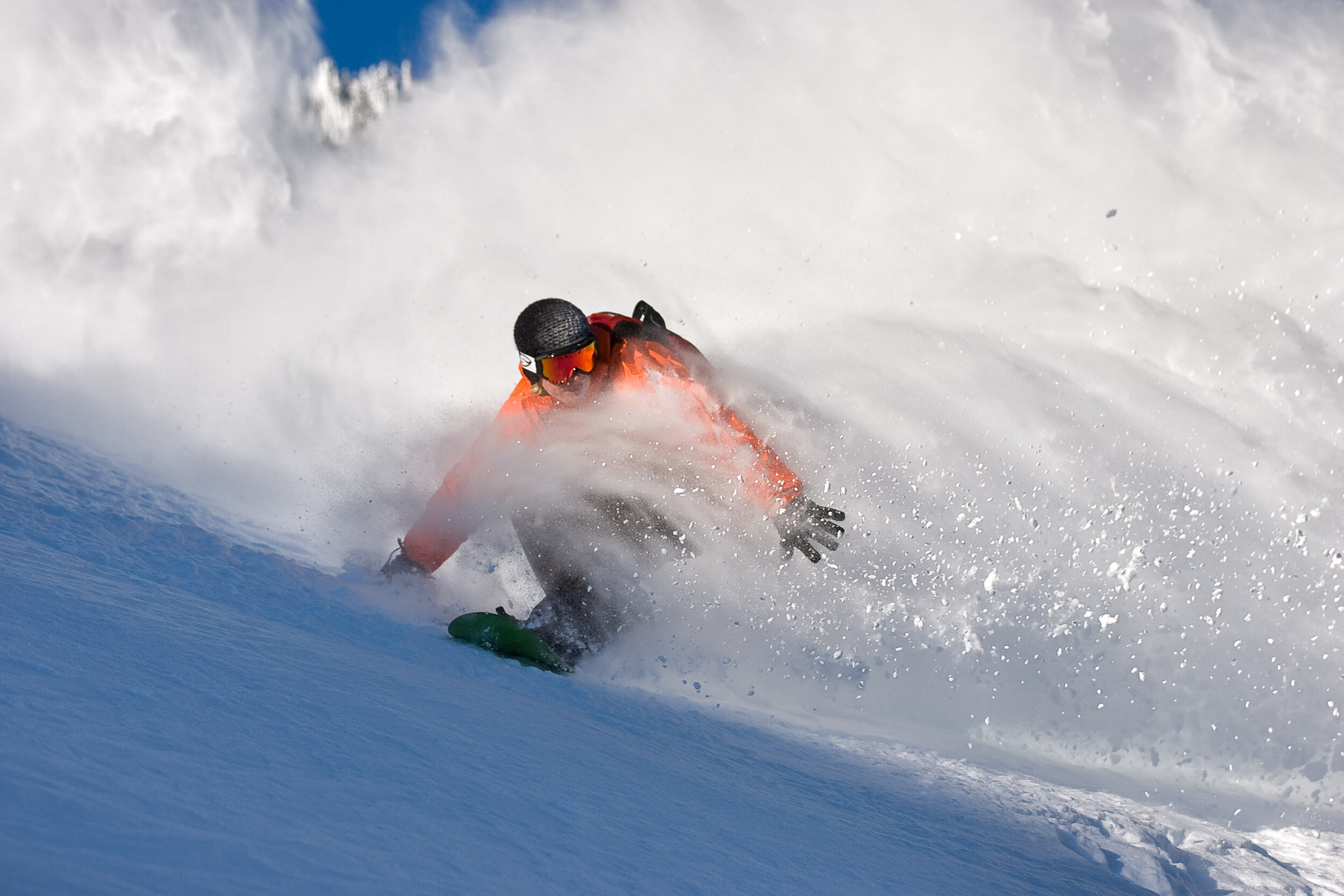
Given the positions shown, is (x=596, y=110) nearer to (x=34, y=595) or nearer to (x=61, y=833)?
(x=34, y=595)

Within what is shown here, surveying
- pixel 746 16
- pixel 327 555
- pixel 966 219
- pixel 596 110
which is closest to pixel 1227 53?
pixel 966 219

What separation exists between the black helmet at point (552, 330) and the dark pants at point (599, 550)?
0.64 meters

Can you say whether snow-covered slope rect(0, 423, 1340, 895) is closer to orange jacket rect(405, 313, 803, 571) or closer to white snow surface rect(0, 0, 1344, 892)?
white snow surface rect(0, 0, 1344, 892)

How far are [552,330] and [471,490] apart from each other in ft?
2.76

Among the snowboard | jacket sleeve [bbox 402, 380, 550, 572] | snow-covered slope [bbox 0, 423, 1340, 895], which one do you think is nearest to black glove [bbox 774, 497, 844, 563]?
snow-covered slope [bbox 0, 423, 1340, 895]

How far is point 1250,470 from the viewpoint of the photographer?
4996 mm

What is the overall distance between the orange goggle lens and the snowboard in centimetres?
97

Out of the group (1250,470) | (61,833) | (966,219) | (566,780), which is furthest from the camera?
(966,219)

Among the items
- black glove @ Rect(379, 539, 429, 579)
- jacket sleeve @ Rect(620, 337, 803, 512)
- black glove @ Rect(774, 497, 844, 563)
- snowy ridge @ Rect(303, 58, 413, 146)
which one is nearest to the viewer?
black glove @ Rect(774, 497, 844, 563)

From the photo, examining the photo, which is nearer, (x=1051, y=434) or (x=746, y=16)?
(x=1051, y=434)

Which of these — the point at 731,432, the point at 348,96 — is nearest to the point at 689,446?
the point at 731,432

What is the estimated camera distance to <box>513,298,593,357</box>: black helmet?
3148 mm

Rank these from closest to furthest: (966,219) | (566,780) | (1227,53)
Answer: (566,780), (1227,53), (966,219)

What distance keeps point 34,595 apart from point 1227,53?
26.7 ft
